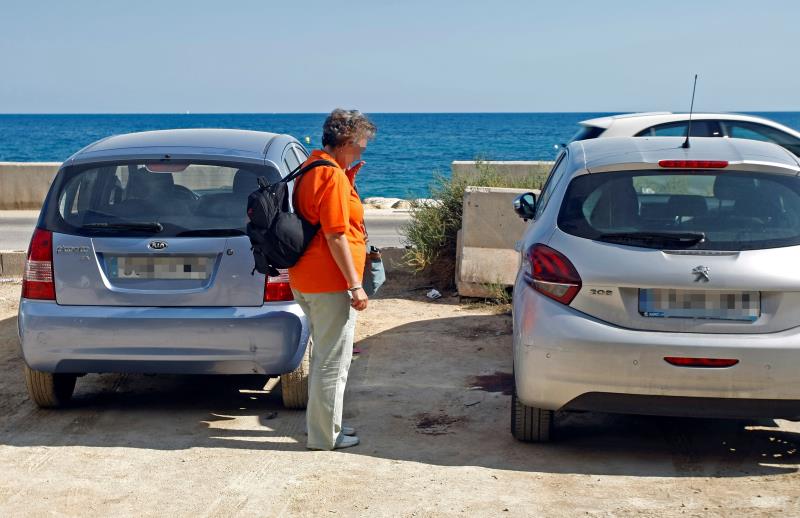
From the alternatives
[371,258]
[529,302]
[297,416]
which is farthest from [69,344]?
[529,302]

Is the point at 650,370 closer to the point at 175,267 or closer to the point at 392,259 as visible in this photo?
the point at 175,267

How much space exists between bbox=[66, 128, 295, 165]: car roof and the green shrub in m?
3.90

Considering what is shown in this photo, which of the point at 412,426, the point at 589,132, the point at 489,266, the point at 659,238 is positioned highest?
the point at 589,132

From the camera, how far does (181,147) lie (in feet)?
20.1

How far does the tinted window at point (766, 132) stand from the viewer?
12.1 meters

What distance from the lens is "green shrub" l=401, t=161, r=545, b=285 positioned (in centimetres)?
1030

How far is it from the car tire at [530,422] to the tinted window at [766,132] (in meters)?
7.74

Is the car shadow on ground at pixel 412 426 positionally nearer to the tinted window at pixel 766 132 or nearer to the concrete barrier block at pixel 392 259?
the concrete barrier block at pixel 392 259

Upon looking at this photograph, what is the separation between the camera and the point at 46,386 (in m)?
6.08

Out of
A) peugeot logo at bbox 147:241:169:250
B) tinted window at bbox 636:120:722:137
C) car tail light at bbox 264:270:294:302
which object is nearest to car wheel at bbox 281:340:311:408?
car tail light at bbox 264:270:294:302

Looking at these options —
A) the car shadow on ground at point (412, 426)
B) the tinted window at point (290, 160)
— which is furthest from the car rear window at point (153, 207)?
the car shadow on ground at point (412, 426)

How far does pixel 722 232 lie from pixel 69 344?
3.69 m

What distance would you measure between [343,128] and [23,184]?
14.3 meters

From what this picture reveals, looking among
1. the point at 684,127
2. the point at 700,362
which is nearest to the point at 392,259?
the point at 684,127
